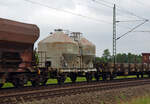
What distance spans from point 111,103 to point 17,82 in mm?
6949

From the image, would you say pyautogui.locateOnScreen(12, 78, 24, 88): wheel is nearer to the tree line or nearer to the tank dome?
the tank dome

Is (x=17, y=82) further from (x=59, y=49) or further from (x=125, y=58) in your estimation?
(x=125, y=58)

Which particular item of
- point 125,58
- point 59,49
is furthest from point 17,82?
point 125,58

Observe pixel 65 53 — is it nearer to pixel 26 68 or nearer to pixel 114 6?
pixel 26 68

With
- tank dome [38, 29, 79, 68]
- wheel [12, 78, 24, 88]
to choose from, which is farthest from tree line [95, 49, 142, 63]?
wheel [12, 78, 24, 88]

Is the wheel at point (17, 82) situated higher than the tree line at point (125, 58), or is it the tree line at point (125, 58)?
the tree line at point (125, 58)

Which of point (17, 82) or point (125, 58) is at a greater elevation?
point (125, 58)

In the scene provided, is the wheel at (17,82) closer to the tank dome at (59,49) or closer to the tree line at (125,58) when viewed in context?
the tank dome at (59,49)

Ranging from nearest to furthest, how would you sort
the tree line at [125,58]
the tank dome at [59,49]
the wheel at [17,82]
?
1. the wheel at [17,82]
2. the tank dome at [59,49]
3. the tree line at [125,58]

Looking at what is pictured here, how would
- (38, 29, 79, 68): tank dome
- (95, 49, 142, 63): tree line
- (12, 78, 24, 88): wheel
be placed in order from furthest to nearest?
(95, 49, 142, 63): tree line
(38, 29, 79, 68): tank dome
(12, 78, 24, 88): wheel

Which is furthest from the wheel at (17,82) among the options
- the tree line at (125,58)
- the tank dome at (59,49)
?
the tree line at (125,58)

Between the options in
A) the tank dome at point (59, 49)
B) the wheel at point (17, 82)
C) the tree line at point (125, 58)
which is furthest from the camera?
the tree line at point (125, 58)

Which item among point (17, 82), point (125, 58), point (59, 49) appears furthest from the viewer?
point (125, 58)

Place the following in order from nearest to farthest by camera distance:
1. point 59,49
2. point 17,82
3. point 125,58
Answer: point 17,82, point 59,49, point 125,58
